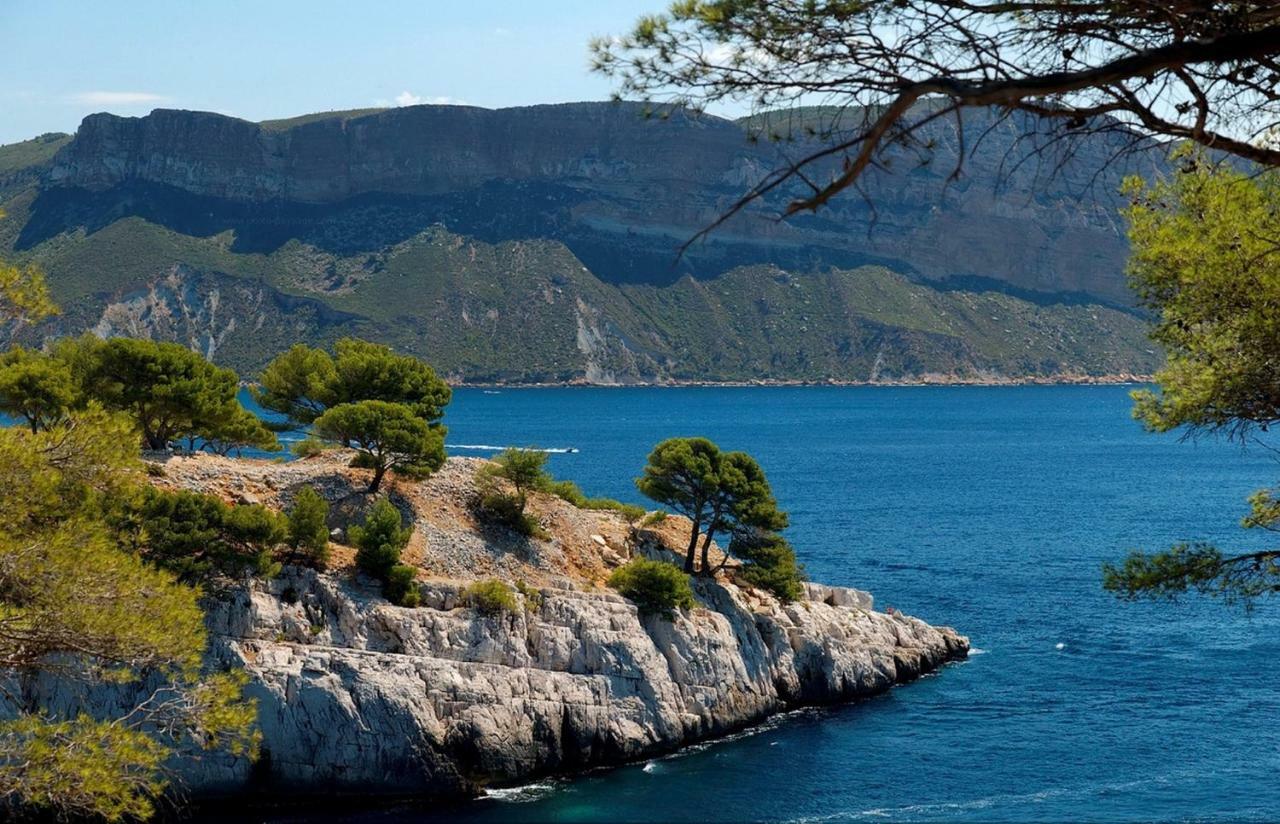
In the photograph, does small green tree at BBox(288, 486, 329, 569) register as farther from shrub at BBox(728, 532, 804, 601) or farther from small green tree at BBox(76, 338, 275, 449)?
shrub at BBox(728, 532, 804, 601)

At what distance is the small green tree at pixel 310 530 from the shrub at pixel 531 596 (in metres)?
5.03

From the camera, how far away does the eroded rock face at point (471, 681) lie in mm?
29750

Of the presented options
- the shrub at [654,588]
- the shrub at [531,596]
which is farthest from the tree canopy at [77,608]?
the shrub at [654,588]

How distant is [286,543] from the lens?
110 feet

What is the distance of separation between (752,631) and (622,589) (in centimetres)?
428

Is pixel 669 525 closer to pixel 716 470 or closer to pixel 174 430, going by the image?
pixel 716 470

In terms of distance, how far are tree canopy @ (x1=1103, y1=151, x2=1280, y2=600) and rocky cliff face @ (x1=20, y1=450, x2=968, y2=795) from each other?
64.3 feet

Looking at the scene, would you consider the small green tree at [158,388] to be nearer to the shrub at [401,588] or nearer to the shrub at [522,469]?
the shrub at [522,469]

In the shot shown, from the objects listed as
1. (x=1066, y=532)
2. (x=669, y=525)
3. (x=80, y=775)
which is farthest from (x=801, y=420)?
(x=80, y=775)

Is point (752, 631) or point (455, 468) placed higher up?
point (455, 468)

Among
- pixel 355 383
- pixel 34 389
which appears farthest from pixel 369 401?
pixel 34 389

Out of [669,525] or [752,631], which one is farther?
[669,525]

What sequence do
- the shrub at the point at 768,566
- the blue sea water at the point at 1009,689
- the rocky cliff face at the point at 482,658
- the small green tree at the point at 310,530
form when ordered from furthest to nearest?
the shrub at the point at 768,566, the small green tree at the point at 310,530, the blue sea water at the point at 1009,689, the rocky cliff face at the point at 482,658

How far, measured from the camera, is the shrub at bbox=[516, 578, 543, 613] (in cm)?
3397
